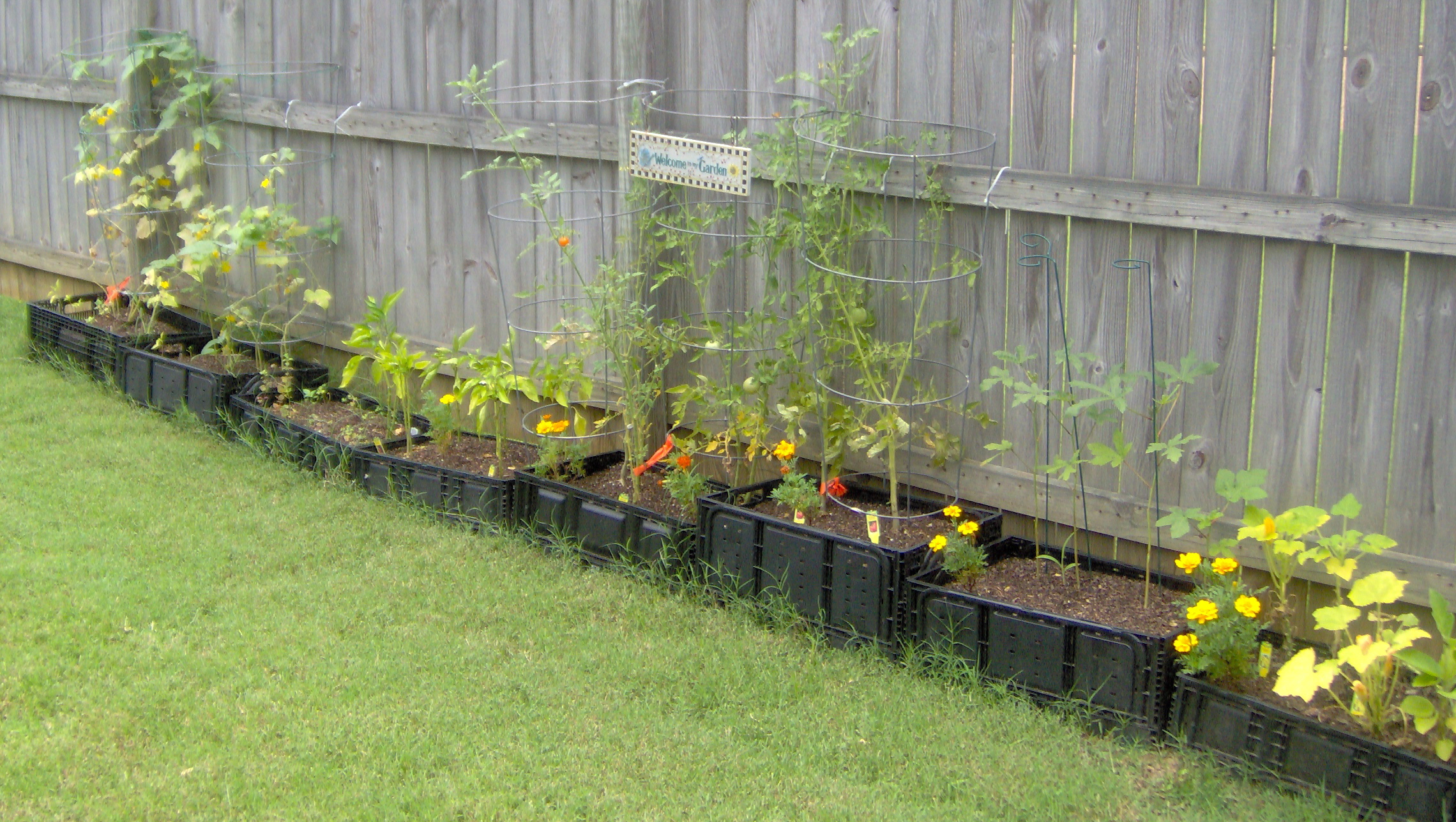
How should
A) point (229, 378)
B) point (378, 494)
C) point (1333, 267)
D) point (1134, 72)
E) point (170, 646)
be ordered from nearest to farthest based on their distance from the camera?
point (1333, 267)
point (1134, 72)
point (170, 646)
point (378, 494)
point (229, 378)

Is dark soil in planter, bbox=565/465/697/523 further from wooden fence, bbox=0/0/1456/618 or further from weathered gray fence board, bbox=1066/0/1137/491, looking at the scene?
weathered gray fence board, bbox=1066/0/1137/491

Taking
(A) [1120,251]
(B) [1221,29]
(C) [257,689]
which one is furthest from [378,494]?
(B) [1221,29]

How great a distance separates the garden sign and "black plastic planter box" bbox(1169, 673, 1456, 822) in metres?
2.04

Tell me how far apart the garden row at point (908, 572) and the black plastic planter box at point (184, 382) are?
14 mm

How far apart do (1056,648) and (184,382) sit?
14.2 feet

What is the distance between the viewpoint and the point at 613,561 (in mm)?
4570

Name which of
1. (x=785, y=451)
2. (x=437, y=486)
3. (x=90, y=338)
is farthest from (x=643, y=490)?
(x=90, y=338)

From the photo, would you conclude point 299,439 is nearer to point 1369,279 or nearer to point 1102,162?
point 1102,162

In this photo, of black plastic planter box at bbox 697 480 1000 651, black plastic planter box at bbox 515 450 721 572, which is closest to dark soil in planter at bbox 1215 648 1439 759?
black plastic planter box at bbox 697 480 1000 651

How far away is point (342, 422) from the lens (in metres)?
5.76

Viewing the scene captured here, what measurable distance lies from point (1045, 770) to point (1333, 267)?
4.93ft

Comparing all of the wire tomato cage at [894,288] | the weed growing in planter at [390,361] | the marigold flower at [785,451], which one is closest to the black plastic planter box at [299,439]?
the weed growing in planter at [390,361]

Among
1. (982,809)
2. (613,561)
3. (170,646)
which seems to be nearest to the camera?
(982,809)

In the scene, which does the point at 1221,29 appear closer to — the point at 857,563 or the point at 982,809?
the point at 857,563
